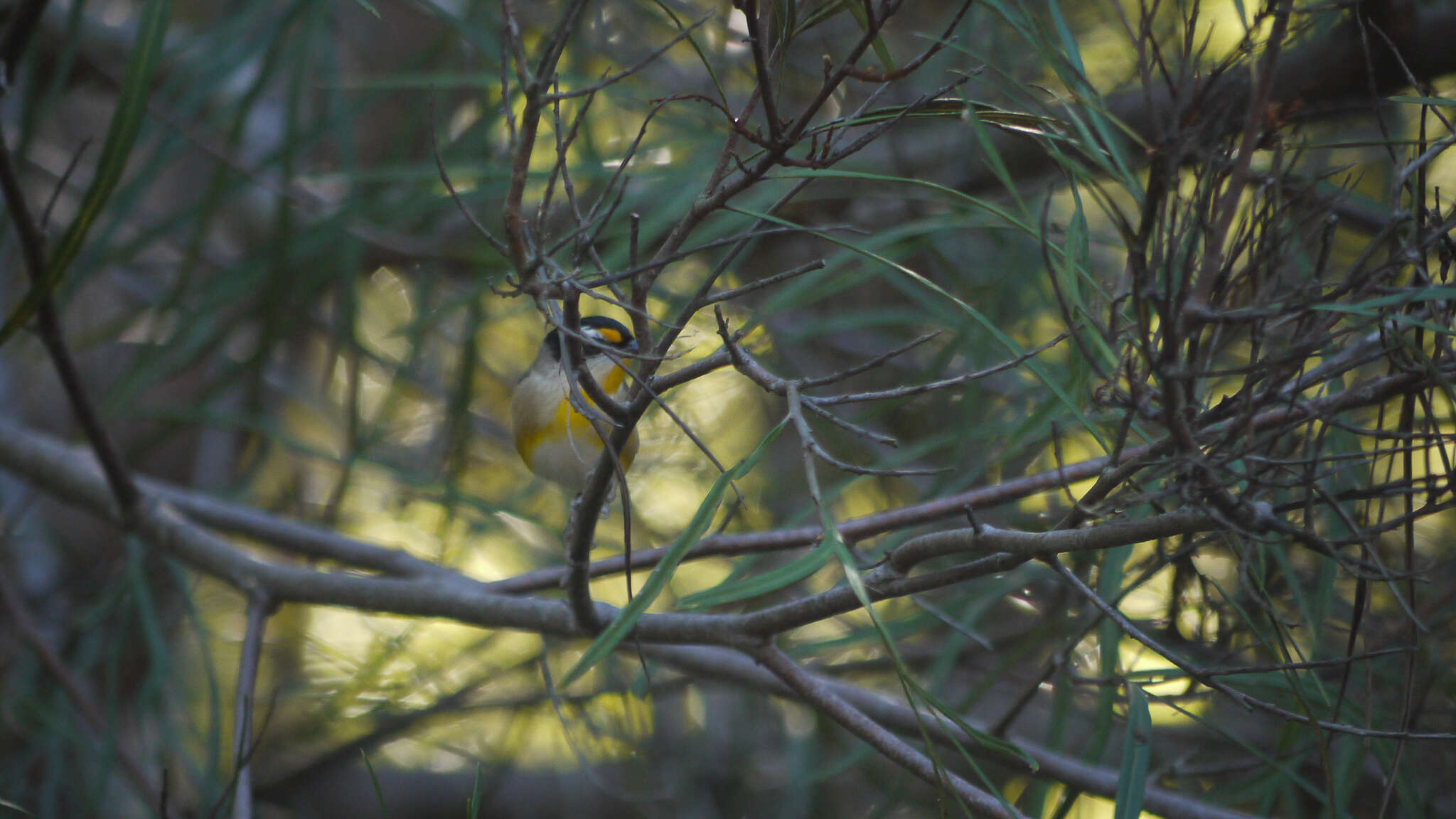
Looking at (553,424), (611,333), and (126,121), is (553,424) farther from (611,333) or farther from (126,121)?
(126,121)

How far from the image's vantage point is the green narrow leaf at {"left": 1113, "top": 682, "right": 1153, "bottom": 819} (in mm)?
760

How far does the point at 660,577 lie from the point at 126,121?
0.70 meters

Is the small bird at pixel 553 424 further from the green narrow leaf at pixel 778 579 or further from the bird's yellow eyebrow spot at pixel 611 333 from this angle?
the green narrow leaf at pixel 778 579

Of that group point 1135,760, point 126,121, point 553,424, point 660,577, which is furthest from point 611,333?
point 660,577

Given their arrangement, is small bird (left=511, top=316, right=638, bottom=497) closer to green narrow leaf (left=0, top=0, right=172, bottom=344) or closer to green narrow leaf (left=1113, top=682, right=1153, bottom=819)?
green narrow leaf (left=0, top=0, right=172, bottom=344)

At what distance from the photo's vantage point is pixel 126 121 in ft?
2.85

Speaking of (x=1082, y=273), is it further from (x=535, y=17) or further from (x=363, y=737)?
(x=535, y=17)

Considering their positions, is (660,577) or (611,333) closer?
(660,577)

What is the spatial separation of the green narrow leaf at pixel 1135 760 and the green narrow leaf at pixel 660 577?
1.46 ft

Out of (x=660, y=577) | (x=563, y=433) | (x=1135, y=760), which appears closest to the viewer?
(x=660, y=577)

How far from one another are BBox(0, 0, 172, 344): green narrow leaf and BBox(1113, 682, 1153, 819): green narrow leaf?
98 cm

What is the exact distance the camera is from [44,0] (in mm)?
906

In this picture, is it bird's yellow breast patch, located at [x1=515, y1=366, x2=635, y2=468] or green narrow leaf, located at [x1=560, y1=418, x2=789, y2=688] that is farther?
bird's yellow breast patch, located at [x1=515, y1=366, x2=635, y2=468]

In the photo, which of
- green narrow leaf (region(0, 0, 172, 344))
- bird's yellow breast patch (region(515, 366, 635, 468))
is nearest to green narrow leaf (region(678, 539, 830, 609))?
green narrow leaf (region(0, 0, 172, 344))
